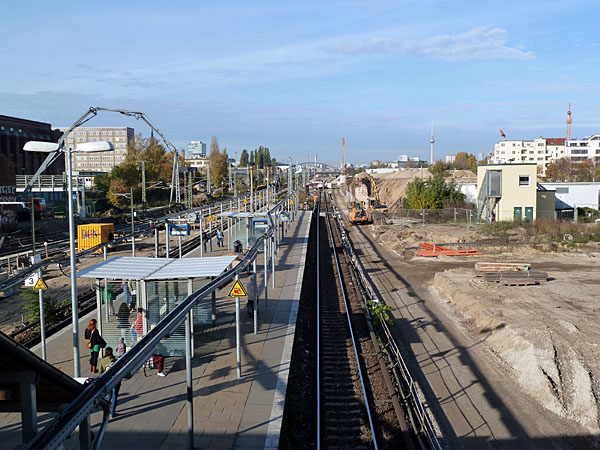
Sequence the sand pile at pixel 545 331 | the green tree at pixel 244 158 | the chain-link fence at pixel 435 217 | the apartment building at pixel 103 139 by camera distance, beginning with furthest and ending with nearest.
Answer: the green tree at pixel 244 158 → the apartment building at pixel 103 139 → the chain-link fence at pixel 435 217 → the sand pile at pixel 545 331

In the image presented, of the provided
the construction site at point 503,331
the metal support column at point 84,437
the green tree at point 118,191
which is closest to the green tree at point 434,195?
the construction site at point 503,331

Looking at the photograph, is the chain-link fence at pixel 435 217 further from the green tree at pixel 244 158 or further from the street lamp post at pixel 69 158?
the green tree at pixel 244 158

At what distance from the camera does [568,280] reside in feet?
83.3

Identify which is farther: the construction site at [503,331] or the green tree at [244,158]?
the green tree at [244,158]

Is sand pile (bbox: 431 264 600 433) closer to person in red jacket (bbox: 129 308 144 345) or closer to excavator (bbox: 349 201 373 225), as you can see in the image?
person in red jacket (bbox: 129 308 144 345)

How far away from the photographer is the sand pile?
12102 mm

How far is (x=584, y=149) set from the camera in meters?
122

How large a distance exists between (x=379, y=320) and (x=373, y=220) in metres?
34.9

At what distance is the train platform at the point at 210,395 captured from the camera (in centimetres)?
857

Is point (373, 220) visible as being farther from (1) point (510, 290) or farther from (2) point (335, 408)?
(2) point (335, 408)

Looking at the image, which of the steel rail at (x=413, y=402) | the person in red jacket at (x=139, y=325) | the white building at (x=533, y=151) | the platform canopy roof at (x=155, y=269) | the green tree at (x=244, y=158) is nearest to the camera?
Answer: the steel rail at (x=413, y=402)

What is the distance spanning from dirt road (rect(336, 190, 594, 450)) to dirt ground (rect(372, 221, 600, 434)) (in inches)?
14.7

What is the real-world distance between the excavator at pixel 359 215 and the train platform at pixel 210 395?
36587 mm

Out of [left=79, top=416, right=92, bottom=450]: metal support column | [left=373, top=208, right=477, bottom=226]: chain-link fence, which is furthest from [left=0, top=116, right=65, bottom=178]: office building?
[left=79, top=416, right=92, bottom=450]: metal support column
